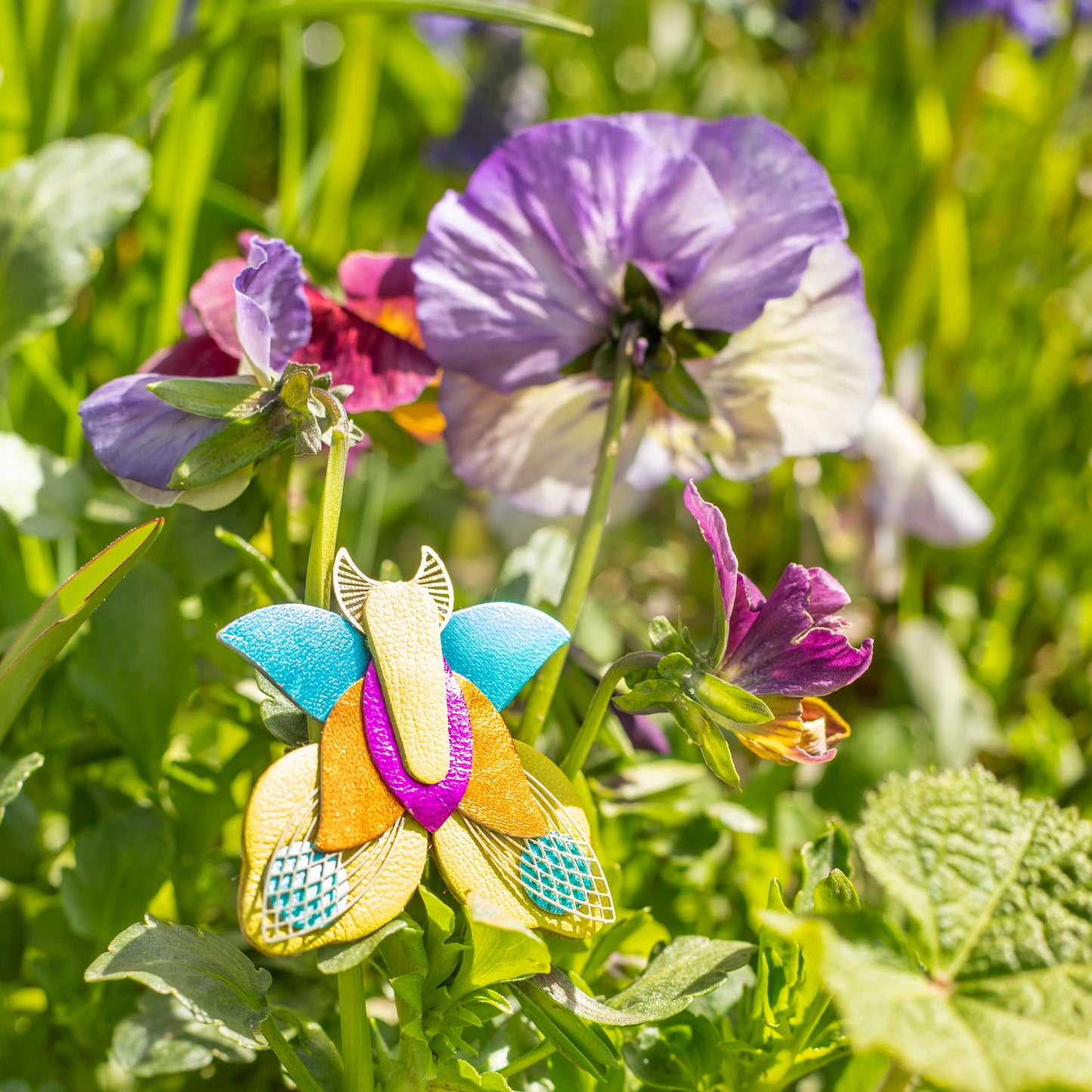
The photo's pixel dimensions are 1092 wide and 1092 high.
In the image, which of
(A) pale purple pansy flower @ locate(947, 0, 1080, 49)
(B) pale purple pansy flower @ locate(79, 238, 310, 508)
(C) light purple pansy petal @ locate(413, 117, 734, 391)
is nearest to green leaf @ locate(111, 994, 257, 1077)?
(B) pale purple pansy flower @ locate(79, 238, 310, 508)

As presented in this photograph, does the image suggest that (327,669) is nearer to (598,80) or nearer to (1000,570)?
(1000,570)

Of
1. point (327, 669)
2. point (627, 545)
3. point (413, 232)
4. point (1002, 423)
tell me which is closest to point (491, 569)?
point (627, 545)

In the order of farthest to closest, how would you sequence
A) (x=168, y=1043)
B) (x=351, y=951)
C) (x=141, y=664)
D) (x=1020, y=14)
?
(x=1020, y=14), (x=141, y=664), (x=168, y=1043), (x=351, y=951)

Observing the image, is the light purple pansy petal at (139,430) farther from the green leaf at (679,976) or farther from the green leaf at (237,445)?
the green leaf at (679,976)

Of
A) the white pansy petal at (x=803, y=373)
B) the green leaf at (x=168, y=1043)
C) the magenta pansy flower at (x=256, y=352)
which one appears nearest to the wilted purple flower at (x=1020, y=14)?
the white pansy petal at (x=803, y=373)

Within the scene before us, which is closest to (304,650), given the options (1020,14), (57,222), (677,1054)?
(677,1054)

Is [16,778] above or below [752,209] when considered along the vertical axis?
below

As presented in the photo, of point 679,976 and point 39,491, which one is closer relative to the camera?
point 679,976

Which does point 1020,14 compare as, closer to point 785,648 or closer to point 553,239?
point 553,239
